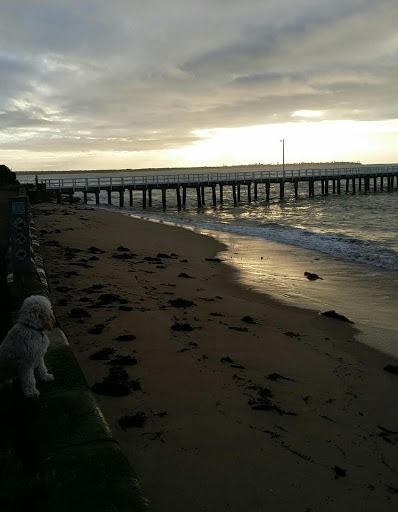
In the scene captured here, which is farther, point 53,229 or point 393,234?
point 393,234

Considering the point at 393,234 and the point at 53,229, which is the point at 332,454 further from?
the point at 393,234

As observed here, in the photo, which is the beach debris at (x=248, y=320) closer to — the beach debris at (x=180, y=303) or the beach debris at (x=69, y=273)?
the beach debris at (x=180, y=303)

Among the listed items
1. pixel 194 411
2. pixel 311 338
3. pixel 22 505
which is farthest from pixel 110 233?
pixel 22 505

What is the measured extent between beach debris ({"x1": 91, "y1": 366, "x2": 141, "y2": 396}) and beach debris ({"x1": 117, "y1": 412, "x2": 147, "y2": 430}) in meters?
0.49

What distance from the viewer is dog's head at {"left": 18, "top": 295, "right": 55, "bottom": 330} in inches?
135

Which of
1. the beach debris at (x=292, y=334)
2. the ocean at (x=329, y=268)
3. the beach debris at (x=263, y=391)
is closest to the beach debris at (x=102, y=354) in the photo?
the beach debris at (x=263, y=391)

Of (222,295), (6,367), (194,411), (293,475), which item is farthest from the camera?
(222,295)

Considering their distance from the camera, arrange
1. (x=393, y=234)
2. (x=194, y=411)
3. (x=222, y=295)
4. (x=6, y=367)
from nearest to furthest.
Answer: (x=6, y=367) < (x=194, y=411) < (x=222, y=295) < (x=393, y=234)

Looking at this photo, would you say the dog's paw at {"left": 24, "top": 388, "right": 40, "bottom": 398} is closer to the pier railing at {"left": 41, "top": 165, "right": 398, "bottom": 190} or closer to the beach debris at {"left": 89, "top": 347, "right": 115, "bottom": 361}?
the beach debris at {"left": 89, "top": 347, "right": 115, "bottom": 361}

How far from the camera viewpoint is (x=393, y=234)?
74.7 feet

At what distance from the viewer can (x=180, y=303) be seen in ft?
27.6

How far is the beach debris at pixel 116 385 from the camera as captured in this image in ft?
15.1

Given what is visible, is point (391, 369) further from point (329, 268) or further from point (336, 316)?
point (329, 268)

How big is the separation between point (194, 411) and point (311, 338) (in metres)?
3.18
